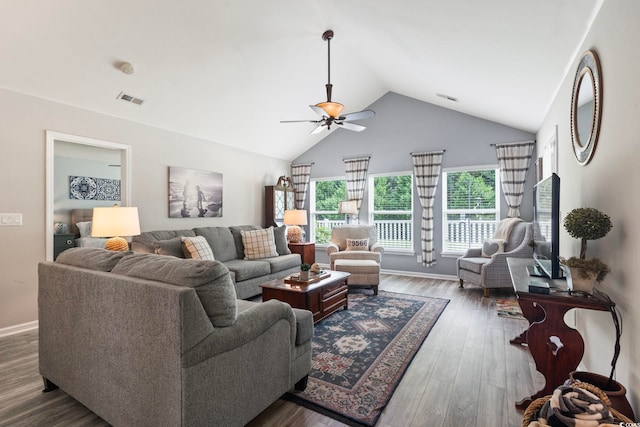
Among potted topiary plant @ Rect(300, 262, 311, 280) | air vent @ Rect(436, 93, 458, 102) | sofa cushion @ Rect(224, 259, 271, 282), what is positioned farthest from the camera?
air vent @ Rect(436, 93, 458, 102)

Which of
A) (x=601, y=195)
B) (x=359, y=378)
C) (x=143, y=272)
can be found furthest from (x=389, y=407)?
(x=601, y=195)

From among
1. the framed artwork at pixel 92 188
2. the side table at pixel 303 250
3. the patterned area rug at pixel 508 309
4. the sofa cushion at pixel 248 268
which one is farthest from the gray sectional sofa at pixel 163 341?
the framed artwork at pixel 92 188

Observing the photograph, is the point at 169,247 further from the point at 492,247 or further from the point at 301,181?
the point at 492,247

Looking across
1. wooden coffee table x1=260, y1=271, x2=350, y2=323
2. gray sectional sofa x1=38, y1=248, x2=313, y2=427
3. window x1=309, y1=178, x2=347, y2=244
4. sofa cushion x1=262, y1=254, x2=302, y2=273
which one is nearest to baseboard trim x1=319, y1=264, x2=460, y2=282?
window x1=309, y1=178, x2=347, y2=244

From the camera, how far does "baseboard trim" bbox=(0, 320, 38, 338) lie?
3143mm

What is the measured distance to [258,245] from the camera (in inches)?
193

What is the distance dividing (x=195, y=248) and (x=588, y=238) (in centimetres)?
382

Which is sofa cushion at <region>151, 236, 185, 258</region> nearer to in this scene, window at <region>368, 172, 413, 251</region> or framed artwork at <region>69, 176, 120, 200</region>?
framed artwork at <region>69, 176, 120, 200</region>

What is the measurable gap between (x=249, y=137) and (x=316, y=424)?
4877 millimetres

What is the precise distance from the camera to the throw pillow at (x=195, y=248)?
3.90m

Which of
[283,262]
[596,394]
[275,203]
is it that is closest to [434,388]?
[596,394]

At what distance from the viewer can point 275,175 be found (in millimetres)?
6828

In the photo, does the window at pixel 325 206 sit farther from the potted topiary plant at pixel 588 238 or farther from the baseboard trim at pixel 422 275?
the potted topiary plant at pixel 588 238

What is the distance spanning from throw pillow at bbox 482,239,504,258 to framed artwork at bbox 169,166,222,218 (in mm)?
4461
